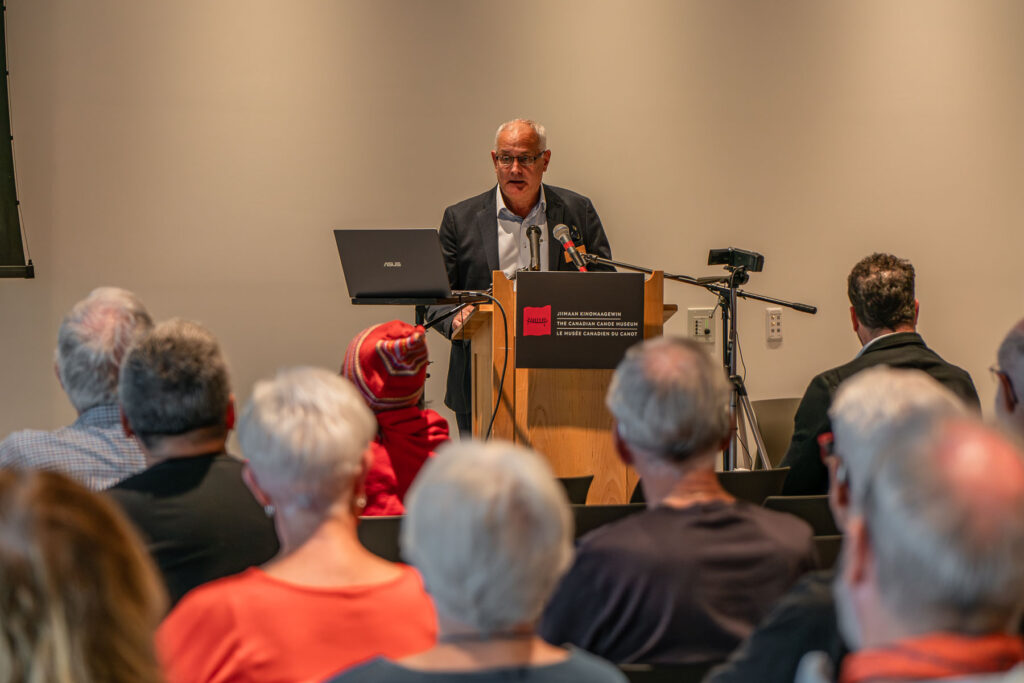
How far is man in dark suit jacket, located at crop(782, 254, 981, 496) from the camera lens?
121 inches

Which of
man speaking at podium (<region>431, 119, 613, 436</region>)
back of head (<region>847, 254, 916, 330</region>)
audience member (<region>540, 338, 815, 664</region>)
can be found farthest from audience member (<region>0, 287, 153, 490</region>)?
back of head (<region>847, 254, 916, 330</region>)


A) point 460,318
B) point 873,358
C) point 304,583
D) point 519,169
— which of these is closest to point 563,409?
point 460,318

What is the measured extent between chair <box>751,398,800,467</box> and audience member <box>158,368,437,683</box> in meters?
3.16

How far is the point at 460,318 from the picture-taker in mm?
3582

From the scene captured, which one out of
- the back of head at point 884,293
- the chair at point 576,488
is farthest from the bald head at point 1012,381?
→ the back of head at point 884,293

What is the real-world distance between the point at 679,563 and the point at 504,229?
2.99m

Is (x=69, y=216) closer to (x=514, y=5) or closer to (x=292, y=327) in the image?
(x=292, y=327)

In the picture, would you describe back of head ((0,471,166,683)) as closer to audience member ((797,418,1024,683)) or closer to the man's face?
audience member ((797,418,1024,683))

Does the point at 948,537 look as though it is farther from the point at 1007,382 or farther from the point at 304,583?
the point at 1007,382

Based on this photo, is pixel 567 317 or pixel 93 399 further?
pixel 567 317

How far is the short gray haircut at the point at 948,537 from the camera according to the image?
970mm

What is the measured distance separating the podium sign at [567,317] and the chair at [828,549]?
1.26 m

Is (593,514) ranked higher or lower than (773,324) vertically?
lower

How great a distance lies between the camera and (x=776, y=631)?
1382 millimetres
